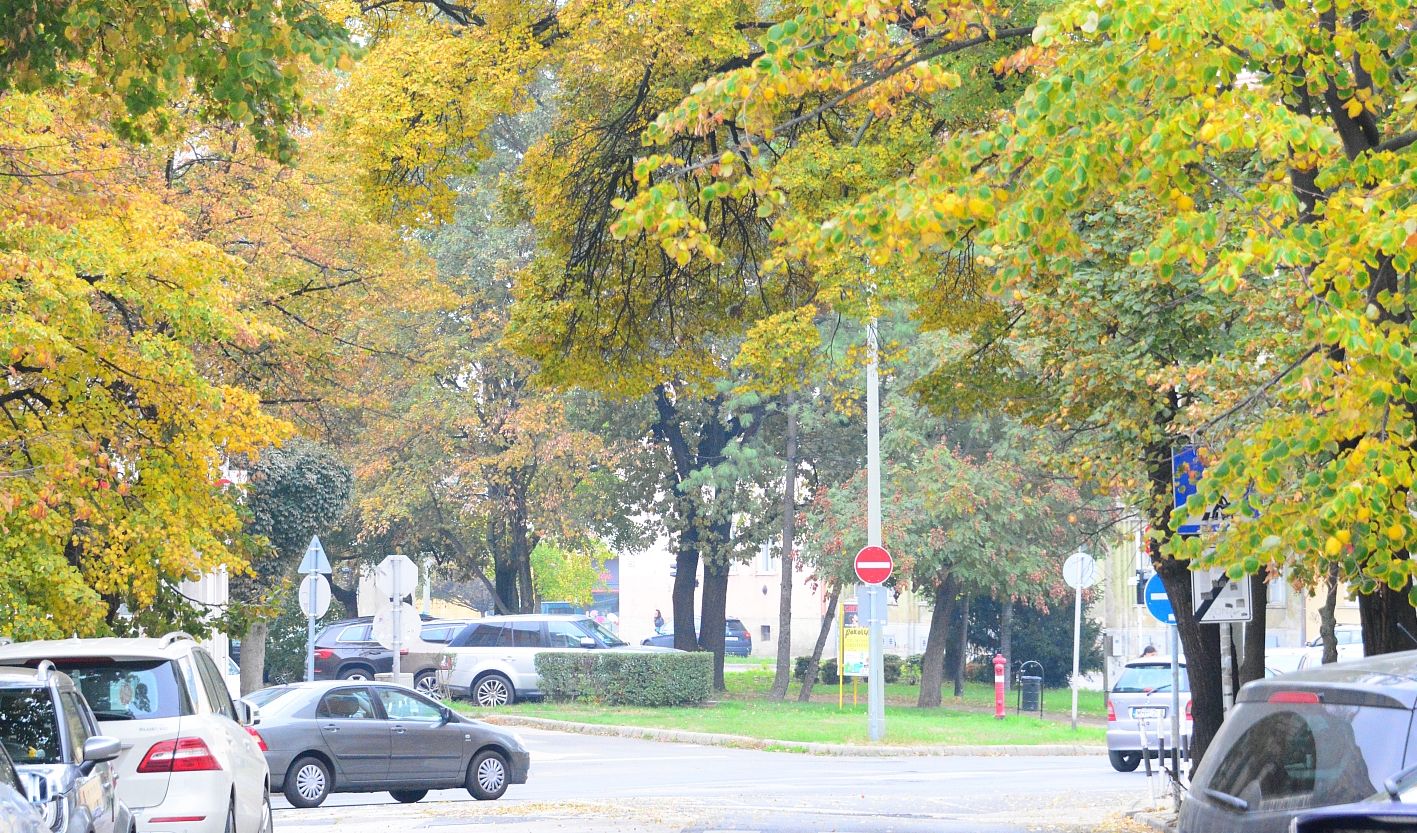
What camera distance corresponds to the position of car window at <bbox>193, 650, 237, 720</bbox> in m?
11.5

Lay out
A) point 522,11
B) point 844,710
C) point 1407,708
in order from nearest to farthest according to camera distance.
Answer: point 1407,708, point 522,11, point 844,710

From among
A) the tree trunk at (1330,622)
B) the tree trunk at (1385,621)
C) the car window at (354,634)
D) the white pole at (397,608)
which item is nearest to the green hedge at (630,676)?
the car window at (354,634)

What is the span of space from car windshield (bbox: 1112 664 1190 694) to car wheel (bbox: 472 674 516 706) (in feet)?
57.1

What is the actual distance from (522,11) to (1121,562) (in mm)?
50255

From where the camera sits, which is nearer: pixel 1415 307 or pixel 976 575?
pixel 1415 307

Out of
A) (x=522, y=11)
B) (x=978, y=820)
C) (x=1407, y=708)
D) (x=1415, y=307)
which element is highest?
(x=522, y=11)

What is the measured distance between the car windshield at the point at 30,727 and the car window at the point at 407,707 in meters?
11.1

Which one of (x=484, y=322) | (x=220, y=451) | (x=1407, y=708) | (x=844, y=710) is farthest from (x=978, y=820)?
(x=484, y=322)

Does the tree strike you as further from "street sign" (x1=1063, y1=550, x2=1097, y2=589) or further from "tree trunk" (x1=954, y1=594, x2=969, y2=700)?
"tree trunk" (x1=954, y1=594, x2=969, y2=700)

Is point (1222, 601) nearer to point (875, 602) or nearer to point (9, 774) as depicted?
point (9, 774)

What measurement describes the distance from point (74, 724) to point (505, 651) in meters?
30.3

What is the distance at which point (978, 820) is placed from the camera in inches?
695

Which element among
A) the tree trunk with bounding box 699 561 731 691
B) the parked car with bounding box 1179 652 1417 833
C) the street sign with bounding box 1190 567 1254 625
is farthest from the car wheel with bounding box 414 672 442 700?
the parked car with bounding box 1179 652 1417 833

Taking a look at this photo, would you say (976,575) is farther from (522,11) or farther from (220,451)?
(522,11)
